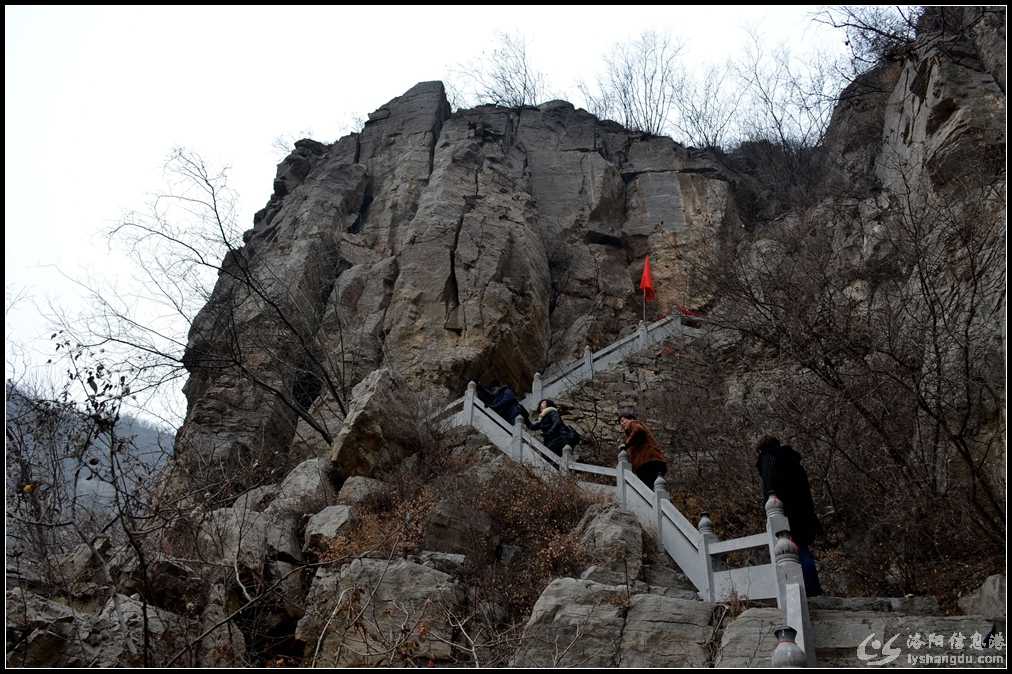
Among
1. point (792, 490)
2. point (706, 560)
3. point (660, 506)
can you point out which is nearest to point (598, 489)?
point (660, 506)

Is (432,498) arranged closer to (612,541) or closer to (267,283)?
(612,541)

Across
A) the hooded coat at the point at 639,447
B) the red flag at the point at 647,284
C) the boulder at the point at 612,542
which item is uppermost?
the red flag at the point at 647,284

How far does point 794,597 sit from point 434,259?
52.4 feet

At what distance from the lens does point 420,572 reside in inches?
372

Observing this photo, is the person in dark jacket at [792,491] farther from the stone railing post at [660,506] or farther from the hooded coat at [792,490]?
the stone railing post at [660,506]

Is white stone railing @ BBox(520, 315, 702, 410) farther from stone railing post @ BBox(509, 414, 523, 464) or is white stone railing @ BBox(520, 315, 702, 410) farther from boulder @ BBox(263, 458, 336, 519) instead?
boulder @ BBox(263, 458, 336, 519)

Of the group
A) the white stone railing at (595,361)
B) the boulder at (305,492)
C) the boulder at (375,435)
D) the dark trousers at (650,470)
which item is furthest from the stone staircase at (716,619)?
the white stone railing at (595,361)

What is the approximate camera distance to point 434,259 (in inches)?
857

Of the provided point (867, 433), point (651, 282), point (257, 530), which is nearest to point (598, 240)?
point (651, 282)

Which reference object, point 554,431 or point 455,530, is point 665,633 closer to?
point 455,530

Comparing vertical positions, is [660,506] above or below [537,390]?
below

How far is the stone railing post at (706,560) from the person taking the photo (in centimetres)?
909

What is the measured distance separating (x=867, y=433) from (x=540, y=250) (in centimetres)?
1472

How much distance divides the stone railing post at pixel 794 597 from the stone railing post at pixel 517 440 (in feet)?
21.1
